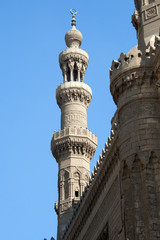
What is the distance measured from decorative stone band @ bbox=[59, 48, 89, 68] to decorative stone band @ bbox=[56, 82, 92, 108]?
1538 millimetres

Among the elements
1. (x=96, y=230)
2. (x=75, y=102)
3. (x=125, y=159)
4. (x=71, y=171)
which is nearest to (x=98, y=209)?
(x=96, y=230)

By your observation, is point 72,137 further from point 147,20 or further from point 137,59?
point 137,59

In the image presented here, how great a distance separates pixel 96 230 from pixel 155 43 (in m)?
7.31

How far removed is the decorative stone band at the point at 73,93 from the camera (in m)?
30.1

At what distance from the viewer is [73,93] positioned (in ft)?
98.7

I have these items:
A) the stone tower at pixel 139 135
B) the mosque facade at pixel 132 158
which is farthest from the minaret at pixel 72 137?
the stone tower at pixel 139 135

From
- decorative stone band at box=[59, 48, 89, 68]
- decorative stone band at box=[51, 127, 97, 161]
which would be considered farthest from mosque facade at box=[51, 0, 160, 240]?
decorative stone band at box=[59, 48, 89, 68]

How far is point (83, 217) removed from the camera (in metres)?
20.6

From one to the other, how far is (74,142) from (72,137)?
0.91 feet

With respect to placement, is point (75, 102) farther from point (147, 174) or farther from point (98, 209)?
point (147, 174)

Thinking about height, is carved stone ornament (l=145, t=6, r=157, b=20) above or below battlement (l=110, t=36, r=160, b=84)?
above

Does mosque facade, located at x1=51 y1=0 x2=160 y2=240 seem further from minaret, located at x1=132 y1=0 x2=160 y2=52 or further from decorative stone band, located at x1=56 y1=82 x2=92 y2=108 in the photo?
decorative stone band, located at x1=56 y1=82 x2=92 y2=108

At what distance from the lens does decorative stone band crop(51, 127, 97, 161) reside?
93.7ft

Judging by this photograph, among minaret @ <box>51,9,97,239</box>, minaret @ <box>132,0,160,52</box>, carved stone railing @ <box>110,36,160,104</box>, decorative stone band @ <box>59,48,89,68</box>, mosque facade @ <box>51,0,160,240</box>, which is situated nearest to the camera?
mosque facade @ <box>51,0,160,240</box>
